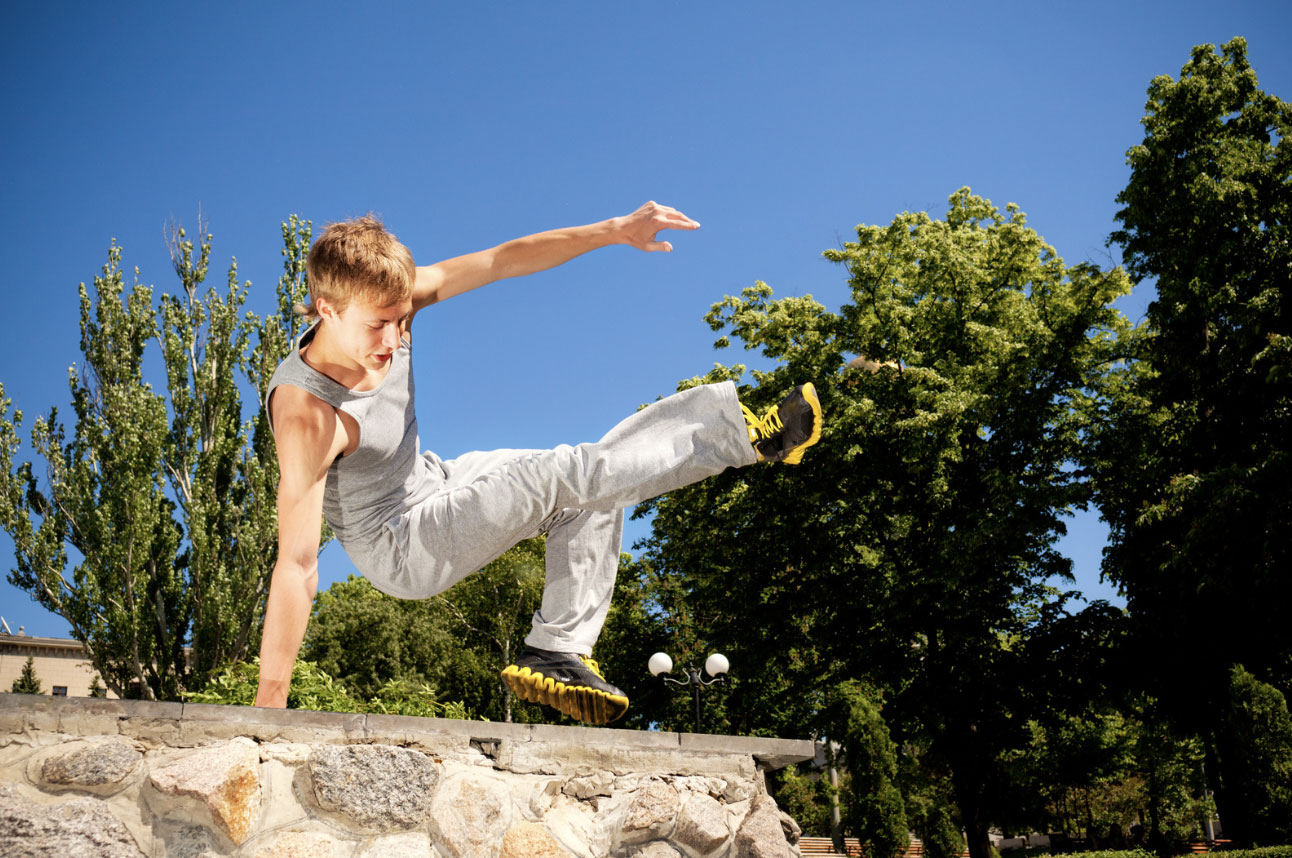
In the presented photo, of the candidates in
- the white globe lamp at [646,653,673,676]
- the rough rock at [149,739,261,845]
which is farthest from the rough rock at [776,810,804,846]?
the white globe lamp at [646,653,673,676]

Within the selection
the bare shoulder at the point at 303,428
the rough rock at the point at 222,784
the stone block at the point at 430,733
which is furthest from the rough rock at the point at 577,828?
the bare shoulder at the point at 303,428

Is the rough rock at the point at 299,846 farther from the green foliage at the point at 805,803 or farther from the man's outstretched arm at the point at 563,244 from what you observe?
the green foliage at the point at 805,803

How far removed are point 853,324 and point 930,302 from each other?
5.28 ft

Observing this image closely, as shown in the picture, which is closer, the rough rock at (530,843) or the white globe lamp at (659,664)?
the rough rock at (530,843)

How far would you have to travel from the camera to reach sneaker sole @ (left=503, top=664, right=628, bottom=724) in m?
2.99

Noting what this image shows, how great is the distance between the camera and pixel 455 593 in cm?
3022

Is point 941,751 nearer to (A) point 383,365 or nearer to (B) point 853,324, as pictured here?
(B) point 853,324

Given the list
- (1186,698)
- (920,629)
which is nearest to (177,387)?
(920,629)

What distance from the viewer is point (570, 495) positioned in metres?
2.88

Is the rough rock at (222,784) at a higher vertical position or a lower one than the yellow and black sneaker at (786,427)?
lower

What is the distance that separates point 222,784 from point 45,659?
45.9m

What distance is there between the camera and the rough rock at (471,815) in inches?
96.1

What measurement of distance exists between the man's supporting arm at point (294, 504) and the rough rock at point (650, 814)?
1.20 metres

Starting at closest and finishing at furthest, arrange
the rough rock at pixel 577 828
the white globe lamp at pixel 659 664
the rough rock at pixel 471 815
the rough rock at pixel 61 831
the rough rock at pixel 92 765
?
the rough rock at pixel 61 831 < the rough rock at pixel 92 765 < the rough rock at pixel 471 815 < the rough rock at pixel 577 828 < the white globe lamp at pixel 659 664
